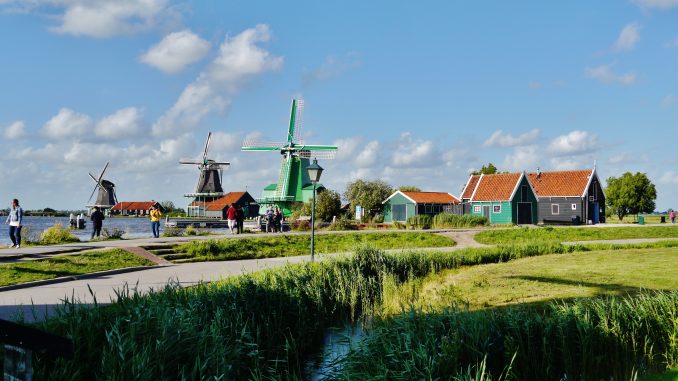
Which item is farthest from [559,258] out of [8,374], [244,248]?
[8,374]

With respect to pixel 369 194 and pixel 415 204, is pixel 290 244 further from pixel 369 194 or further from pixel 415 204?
pixel 369 194

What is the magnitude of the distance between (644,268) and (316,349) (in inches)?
486

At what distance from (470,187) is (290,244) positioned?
3144cm

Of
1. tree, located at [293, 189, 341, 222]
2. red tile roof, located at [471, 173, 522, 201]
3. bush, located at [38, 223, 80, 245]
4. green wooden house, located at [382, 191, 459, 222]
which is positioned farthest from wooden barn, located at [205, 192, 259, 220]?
bush, located at [38, 223, 80, 245]

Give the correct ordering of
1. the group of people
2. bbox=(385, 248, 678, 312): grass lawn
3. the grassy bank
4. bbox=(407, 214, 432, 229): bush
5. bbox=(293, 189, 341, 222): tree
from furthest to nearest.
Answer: bbox=(293, 189, 341, 222): tree, bbox=(407, 214, 432, 229): bush, the group of people, bbox=(385, 248, 678, 312): grass lawn, the grassy bank

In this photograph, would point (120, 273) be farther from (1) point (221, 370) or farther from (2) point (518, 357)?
(2) point (518, 357)

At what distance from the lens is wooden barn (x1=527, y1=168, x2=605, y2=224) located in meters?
51.1

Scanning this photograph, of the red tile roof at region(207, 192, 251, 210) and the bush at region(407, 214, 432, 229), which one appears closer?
the bush at region(407, 214, 432, 229)

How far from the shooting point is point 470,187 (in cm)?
5381

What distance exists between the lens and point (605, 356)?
8.00 metres

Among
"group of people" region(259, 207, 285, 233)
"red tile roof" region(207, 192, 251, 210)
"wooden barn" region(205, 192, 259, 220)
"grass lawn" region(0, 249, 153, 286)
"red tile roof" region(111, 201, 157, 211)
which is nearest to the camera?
"grass lawn" region(0, 249, 153, 286)

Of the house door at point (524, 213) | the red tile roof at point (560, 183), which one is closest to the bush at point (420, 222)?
the house door at point (524, 213)

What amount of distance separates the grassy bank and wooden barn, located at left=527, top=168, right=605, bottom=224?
145 ft

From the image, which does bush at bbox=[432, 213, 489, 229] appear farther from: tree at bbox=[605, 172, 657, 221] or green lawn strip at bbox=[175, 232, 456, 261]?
tree at bbox=[605, 172, 657, 221]
